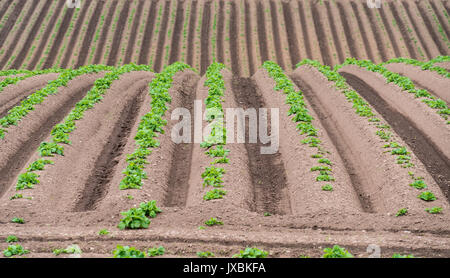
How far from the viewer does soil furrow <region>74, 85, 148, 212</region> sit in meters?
11.7

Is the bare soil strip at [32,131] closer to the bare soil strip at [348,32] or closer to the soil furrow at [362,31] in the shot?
the bare soil strip at [348,32]

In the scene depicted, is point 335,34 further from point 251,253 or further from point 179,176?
point 251,253

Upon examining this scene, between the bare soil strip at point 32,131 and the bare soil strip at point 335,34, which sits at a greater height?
the bare soil strip at point 335,34

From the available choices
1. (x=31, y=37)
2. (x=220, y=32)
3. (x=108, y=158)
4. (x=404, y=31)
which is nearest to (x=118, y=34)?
(x=31, y=37)

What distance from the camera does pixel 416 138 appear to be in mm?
15344

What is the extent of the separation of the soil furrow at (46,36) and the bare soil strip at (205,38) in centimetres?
1252

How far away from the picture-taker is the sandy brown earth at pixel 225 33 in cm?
3206

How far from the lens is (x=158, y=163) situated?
510 inches

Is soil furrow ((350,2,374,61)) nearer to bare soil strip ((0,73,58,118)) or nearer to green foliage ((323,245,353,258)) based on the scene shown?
bare soil strip ((0,73,58,118))

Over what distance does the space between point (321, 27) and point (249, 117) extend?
2097cm

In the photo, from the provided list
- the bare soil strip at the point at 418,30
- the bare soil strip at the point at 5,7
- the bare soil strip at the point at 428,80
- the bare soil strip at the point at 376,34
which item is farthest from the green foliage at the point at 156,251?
the bare soil strip at the point at 5,7

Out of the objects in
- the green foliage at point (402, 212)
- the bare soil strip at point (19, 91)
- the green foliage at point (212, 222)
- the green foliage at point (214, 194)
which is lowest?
the green foliage at point (212, 222)

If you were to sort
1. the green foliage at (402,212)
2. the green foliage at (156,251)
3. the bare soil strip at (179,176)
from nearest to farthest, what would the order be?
the green foliage at (156,251) < the green foliage at (402,212) < the bare soil strip at (179,176)
